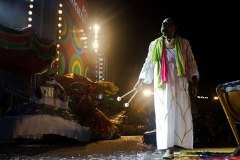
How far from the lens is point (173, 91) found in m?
4.79

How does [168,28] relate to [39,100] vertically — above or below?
above

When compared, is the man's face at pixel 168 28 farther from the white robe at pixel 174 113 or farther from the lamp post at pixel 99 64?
the lamp post at pixel 99 64

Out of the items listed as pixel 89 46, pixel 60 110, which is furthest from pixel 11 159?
pixel 89 46

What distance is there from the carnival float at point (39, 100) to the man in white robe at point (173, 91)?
3.81 m

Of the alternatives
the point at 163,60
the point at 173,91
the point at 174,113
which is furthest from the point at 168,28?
Answer: the point at 174,113

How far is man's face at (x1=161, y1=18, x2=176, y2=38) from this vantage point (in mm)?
4980

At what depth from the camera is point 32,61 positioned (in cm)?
930

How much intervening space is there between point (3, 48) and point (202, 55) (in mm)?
26004

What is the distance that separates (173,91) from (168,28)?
1009mm

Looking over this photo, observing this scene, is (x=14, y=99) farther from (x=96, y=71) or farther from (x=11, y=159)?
(x=96, y=71)

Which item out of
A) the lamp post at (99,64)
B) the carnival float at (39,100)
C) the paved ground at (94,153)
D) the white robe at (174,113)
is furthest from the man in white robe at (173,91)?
the lamp post at (99,64)

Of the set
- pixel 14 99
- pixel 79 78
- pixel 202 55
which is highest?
pixel 202 55

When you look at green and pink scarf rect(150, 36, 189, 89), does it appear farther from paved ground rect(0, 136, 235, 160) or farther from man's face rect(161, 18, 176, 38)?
paved ground rect(0, 136, 235, 160)

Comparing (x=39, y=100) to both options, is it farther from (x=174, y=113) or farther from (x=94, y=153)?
(x=174, y=113)
